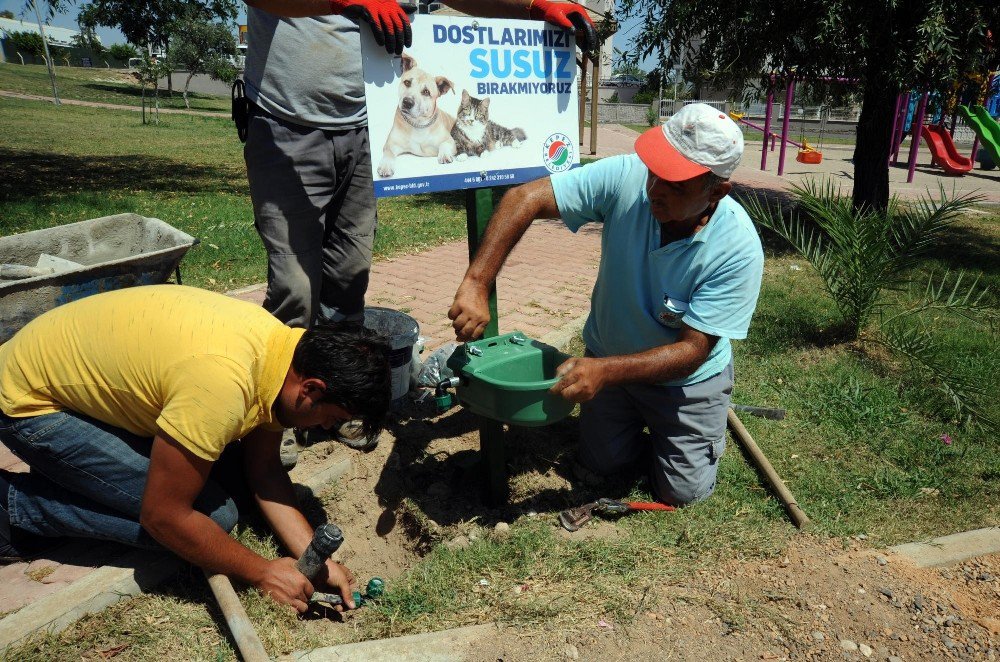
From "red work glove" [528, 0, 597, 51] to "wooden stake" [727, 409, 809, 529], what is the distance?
1.95 m

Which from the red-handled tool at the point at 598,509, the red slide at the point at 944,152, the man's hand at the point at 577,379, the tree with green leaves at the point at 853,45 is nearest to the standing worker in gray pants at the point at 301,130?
the man's hand at the point at 577,379

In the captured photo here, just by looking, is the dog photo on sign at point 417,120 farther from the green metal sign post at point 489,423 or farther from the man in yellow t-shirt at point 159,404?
the man in yellow t-shirt at point 159,404

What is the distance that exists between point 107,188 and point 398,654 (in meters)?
9.47

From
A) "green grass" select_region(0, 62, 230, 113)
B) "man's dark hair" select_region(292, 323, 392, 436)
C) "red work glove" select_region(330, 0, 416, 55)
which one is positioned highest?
"green grass" select_region(0, 62, 230, 113)

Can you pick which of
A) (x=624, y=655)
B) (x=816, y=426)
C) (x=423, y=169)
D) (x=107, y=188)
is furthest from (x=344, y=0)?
(x=107, y=188)

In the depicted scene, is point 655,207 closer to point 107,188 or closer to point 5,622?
point 5,622

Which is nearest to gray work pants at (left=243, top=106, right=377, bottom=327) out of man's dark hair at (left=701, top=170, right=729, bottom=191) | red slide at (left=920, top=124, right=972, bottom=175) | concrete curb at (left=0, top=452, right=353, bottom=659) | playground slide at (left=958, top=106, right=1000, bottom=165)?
concrete curb at (left=0, top=452, right=353, bottom=659)

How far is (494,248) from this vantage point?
2.66m

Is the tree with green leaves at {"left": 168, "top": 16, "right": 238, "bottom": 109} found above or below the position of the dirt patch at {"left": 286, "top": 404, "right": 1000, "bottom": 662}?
above

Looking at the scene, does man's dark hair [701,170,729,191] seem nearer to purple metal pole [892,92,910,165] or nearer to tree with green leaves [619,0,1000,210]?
tree with green leaves [619,0,1000,210]

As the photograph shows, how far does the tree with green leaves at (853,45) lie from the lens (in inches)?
236

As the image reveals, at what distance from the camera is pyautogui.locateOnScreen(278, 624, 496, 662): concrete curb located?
215 centimetres

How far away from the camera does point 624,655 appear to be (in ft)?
7.38

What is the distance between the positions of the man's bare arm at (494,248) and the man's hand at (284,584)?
38.6 inches
